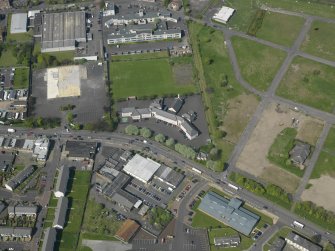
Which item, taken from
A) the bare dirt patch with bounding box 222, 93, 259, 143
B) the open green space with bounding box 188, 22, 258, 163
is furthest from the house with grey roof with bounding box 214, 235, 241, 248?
the bare dirt patch with bounding box 222, 93, 259, 143

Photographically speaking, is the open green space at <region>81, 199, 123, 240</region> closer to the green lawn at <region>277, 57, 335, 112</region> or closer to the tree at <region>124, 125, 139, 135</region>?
the tree at <region>124, 125, 139, 135</region>

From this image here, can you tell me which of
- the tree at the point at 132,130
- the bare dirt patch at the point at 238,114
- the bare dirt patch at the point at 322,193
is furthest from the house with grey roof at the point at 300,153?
the tree at the point at 132,130

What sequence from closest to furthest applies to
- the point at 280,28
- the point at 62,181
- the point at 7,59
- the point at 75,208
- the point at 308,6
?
the point at 75,208
the point at 62,181
the point at 7,59
the point at 280,28
the point at 308,6

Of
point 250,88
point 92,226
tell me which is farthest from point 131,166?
point 250,88

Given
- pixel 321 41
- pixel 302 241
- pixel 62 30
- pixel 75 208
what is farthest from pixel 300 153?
pixel 62 30

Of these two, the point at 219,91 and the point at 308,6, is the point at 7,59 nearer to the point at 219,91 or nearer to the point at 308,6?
the point at 219,91

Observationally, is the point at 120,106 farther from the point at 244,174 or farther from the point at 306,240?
the point at 306,240

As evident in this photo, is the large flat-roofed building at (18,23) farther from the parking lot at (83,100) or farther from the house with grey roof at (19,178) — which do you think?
the house with grey roof at (19,178)
